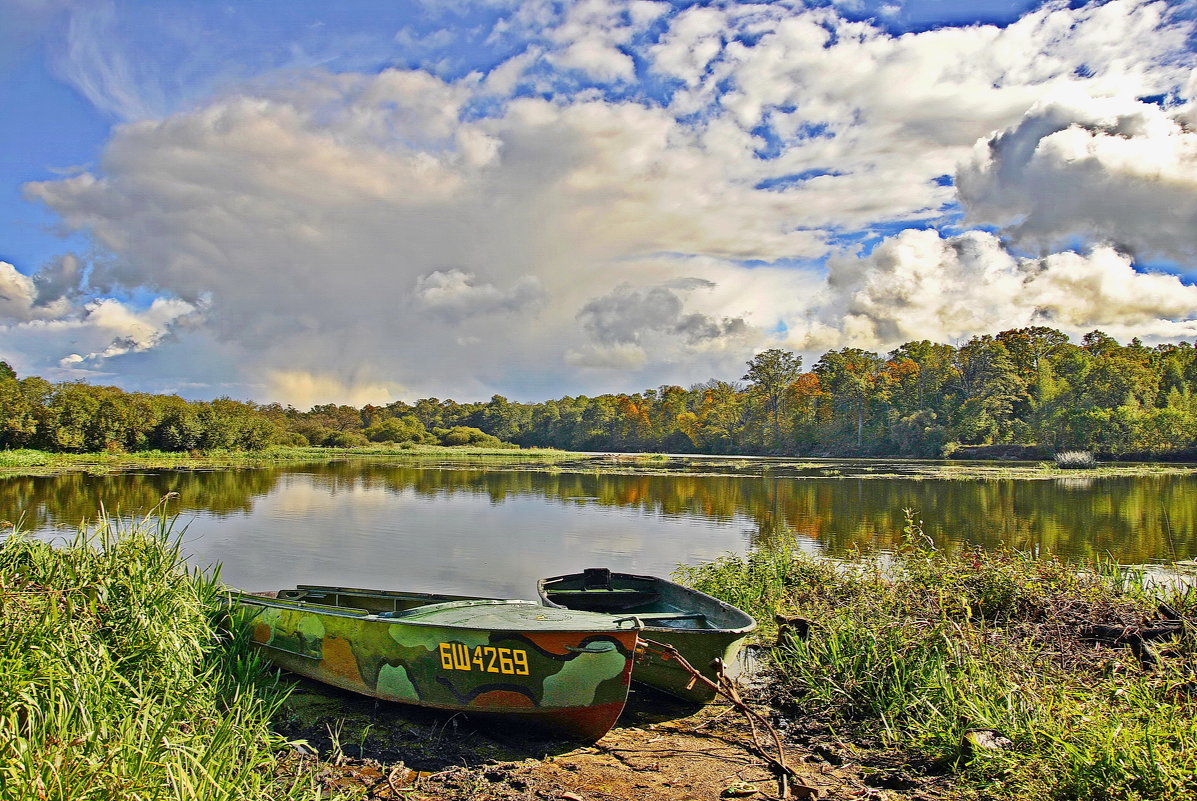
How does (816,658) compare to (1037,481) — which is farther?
(1037,481)

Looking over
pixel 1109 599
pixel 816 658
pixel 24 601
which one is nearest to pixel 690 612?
pixel 816 658

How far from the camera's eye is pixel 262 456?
64.0m

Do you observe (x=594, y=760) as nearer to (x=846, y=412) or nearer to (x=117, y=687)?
(x=117, y=687)

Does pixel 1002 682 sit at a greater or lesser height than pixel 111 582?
lesser

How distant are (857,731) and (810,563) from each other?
4359mm

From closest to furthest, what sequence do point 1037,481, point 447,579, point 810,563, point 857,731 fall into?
point 857,731 → point 810,563 → point 447,579 → point 1037,481

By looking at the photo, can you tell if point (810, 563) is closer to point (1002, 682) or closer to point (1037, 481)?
point (1002, 682)

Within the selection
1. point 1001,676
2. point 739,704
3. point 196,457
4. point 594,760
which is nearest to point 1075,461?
point 1001,676

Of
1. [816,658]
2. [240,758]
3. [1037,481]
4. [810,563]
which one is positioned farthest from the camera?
[1037,481]

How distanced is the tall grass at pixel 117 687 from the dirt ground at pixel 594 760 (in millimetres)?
602

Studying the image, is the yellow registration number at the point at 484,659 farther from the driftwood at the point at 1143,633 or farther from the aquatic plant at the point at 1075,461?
the aquatic plant at the point at 1075,461

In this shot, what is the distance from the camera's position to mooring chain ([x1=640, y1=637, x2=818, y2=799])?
542 cm

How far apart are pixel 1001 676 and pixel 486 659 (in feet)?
12.8

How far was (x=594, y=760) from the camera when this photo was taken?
6.00 m
